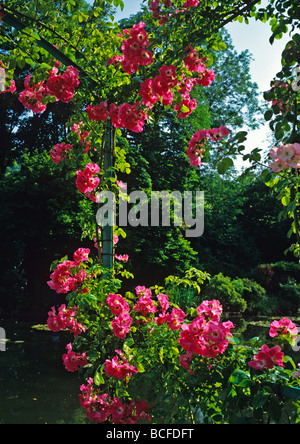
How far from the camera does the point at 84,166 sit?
3.67 metres

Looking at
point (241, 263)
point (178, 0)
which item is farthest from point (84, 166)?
point (241, 263)

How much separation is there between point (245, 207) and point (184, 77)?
1808 centimetres

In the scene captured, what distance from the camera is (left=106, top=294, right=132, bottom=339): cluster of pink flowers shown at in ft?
9.62

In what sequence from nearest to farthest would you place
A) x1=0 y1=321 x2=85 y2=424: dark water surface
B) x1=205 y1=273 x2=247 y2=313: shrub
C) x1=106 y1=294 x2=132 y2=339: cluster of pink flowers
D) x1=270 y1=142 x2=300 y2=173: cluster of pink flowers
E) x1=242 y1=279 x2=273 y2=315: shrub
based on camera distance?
x1=270 y1=142 x2=300 y2=173: cluster of pink flowers → x1=106 y1=294 x2=132 y2=339: cluster of pink flowers → x1=0 y1=321 x2=85 y2=424: dark water surface → x1=205 y1=273 x2=247 y2=313: shrub → x1=242 y1=279 x2=273 y2=315: shrub

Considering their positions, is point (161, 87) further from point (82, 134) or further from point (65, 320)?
point (65, 320)

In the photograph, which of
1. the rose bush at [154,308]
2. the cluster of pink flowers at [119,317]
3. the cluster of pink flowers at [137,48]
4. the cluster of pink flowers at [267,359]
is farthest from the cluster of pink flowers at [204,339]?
the cluster of pink flowers at [137,48]

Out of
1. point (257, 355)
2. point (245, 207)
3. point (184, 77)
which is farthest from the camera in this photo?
point (245, 207)

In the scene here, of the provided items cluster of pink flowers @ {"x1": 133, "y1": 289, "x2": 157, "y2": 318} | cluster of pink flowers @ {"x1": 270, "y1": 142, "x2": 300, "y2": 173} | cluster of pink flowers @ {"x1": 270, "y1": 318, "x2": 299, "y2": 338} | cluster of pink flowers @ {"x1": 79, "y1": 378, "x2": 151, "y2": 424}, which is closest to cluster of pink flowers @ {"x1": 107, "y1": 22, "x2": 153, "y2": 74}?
cluster of pink flowers @ {"x1": 270, "y1": 142, "x2": 300, "y2": 173}

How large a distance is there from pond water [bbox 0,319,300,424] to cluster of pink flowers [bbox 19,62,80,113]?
2.36 metres

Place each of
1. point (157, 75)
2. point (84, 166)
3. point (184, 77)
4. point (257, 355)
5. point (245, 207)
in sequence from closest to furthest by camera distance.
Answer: point (257, 355), point (157, 75), point (184, 77), point (84, 166), point (245, 207)

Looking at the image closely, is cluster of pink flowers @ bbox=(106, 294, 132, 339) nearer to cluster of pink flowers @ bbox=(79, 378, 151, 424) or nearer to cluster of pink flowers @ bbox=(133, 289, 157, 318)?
cluster of pink flowers @ bbox=(133, 289, 157, 318)

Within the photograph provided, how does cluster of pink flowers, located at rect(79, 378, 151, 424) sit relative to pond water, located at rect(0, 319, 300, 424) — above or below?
above

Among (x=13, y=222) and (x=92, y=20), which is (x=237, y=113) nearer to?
(x=13, y=222)

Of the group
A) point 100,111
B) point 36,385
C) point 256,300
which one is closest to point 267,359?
point 100,111
